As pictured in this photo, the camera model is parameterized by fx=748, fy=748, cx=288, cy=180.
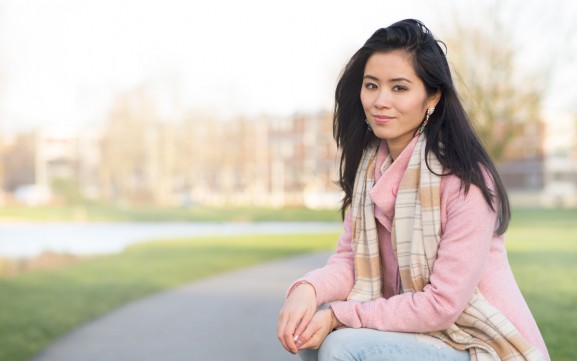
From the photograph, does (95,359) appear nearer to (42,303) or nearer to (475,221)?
(42,303)

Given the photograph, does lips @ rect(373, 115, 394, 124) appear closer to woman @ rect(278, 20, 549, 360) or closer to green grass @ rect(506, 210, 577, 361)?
woman @ rect(278, 20, 549, 360)

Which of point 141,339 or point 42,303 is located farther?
point 42,303

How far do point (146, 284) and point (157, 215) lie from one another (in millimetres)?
27929

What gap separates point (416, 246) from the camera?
6.67 ft

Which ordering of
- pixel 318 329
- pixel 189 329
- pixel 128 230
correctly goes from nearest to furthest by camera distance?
pixel 318 329, pixel 189 329, pixel 128 230

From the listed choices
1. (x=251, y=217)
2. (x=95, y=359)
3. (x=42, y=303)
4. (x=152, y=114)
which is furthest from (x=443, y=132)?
(x=152, y=114)

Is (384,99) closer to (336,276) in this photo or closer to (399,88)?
(399,88)

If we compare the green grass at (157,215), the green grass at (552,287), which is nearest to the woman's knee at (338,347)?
the green grass at (552,287)

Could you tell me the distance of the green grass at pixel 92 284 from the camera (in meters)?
6.12

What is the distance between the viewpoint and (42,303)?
7.88 m

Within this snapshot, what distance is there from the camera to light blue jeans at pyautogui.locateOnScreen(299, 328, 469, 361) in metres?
1.94

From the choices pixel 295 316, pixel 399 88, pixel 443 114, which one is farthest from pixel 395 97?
pixel 295 316

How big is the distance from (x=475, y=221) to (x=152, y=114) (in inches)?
1628

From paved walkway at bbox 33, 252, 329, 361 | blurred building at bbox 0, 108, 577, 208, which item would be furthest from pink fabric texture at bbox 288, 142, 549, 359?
blurred building at bbox 0, 108, 577, 208
